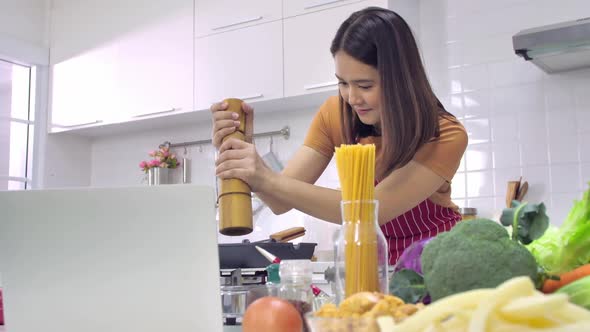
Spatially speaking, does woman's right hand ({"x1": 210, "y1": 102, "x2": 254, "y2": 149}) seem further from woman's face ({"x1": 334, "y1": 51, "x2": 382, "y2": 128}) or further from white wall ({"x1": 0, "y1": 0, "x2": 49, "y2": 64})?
white wall ({"x1": 0, "y1": 0, "x2": 49, "y2": 64})

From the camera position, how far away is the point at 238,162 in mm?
1077

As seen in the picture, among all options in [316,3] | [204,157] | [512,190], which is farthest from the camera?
[204,157]

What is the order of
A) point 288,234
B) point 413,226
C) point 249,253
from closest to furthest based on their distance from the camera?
point 413,226
point 249,253
point 288,234

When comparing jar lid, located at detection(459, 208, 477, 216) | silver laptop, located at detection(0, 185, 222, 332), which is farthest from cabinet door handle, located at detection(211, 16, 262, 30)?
silver laptop, located at detection(0, 185, 222, 332)

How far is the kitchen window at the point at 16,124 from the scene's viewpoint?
3.89m

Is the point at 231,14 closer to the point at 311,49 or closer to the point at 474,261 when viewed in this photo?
the point at 311,49

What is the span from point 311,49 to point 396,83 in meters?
1.73

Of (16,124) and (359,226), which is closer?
(359,226)

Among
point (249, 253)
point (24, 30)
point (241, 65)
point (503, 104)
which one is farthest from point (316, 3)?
point (24, 30)

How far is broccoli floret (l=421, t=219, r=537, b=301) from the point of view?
54 cm

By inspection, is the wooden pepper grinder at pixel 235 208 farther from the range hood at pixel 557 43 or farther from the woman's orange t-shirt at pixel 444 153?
the range hood at pixel 557 43

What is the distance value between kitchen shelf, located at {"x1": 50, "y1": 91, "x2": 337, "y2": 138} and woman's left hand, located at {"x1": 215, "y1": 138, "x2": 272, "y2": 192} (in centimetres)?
194

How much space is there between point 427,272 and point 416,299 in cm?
4

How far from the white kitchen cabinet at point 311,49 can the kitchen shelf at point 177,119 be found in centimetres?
5
